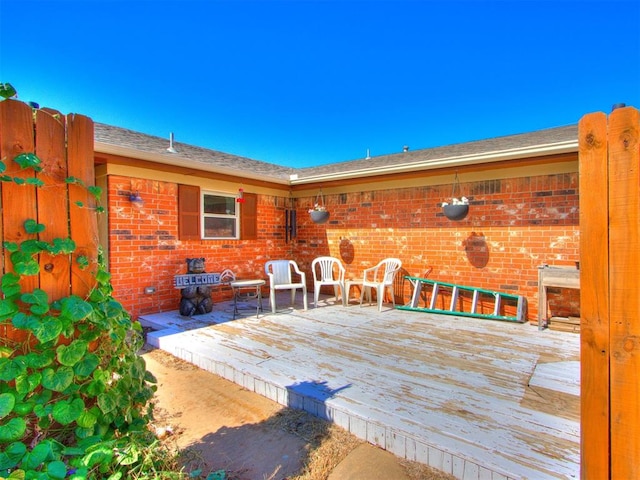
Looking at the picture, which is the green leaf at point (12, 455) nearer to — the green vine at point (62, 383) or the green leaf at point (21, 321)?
the green vine at point (62, 383)

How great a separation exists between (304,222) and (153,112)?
23.3ft

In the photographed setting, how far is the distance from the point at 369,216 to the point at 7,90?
19.3 feet

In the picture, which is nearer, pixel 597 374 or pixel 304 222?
pixel 597 374

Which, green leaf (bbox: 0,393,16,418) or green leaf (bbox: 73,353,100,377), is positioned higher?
green leaf (bbox: 73,353,100,377)

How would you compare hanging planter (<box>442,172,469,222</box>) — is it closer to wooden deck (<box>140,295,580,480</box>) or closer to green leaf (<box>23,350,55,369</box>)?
wooden deck (<box>140,295,580,480</box>)

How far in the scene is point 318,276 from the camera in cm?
741

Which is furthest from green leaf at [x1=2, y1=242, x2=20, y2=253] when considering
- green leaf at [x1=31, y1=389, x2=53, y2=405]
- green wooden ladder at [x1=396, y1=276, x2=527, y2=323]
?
green wooden ladder at [x1=396, y1=276, x2=527, y2=323]

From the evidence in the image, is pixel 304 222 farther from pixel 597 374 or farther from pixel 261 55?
pixel 597 374

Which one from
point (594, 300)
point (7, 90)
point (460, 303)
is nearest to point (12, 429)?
point (7, 90)

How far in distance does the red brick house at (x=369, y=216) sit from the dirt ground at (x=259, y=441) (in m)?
3.04

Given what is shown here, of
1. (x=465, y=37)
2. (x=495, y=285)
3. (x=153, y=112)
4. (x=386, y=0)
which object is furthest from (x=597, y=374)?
(x=153, y=112)

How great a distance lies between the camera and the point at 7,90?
1.16m

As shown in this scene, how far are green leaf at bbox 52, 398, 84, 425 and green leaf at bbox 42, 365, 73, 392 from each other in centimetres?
7

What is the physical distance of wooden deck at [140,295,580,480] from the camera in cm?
198
